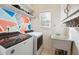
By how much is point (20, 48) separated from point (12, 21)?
27 cm

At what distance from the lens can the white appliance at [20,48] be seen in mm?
666

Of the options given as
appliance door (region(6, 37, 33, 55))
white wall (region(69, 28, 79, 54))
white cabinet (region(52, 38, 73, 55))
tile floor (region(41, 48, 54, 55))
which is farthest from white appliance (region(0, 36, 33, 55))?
white wall (region(69, 28, 79, 54))

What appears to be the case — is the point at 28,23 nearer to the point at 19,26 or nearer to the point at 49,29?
the point at 19,26

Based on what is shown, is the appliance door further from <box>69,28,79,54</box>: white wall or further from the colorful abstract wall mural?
<box>69,28,79,54</box>: white wall

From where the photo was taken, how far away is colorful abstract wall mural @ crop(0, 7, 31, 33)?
830 mm

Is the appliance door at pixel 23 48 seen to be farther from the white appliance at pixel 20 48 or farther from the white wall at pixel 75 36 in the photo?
the white wall at pixel 75 36

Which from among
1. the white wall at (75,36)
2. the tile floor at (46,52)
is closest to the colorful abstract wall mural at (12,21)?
the tile floor at (46,52)

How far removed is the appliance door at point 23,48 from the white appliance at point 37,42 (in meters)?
0.04

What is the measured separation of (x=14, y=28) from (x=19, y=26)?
0.06m

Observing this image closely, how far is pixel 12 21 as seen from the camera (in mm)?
899
